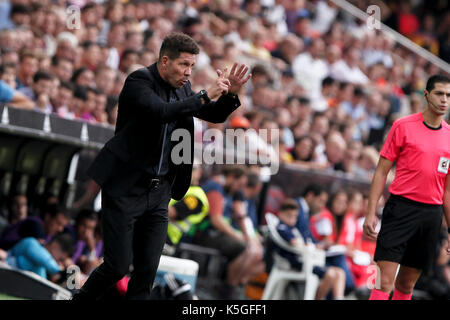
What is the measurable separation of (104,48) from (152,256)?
5.68 m

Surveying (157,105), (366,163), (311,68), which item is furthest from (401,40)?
(157,105)

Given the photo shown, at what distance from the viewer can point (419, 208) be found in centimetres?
585

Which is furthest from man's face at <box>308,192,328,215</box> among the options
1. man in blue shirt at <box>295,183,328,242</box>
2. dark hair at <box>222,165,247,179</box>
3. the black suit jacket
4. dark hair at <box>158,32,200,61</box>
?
dark hair at <box>158,32,200,61</box>

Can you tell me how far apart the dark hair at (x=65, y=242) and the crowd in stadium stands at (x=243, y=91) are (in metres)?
0.01

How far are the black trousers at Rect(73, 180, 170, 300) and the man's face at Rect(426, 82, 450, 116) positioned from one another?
2073 millimetres

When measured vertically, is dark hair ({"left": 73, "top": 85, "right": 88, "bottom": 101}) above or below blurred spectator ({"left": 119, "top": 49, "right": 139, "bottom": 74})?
below

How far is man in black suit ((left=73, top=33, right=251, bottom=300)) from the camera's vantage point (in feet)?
15.9

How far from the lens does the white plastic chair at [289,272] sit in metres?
8.94

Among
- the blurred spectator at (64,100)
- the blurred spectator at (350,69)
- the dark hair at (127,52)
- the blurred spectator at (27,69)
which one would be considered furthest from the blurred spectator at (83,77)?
the blurred spectator at (350,69)

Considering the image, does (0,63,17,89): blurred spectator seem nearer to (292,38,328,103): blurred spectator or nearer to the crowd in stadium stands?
the crowd in stadium stands

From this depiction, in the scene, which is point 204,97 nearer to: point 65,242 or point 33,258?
point 33,258

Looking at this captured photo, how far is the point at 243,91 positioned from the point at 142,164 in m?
6.84

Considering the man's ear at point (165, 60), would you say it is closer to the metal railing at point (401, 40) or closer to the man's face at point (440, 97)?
the man's face at point (440, 97)
